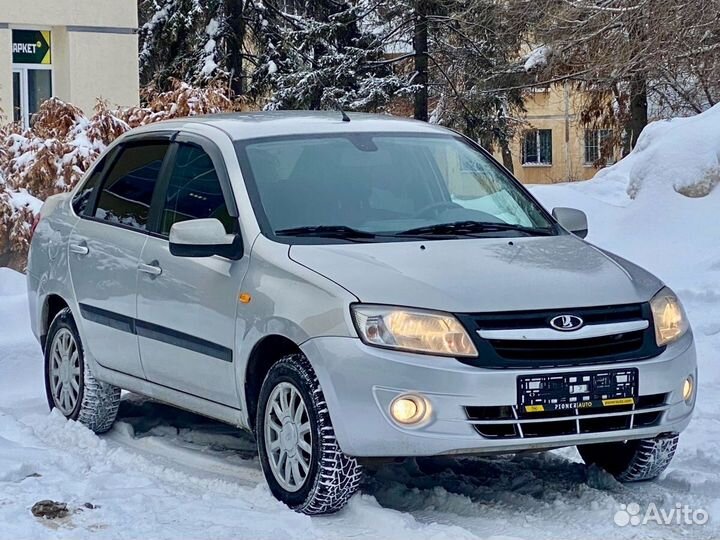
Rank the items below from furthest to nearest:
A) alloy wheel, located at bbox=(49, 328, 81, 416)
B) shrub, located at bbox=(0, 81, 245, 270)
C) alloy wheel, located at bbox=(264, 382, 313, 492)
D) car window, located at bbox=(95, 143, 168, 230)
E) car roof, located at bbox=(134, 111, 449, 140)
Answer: shrub, located at bbox=(0, 81, 245, 270), alloy wheel, located at bbox=(49, 328, 81, 416), car window, located at bbox=(95, 143, 168, 230), car roof, located at bbox=(134, 111, 449, 140), alloy wheel, located at bbox=(264, 382, 313, 492)

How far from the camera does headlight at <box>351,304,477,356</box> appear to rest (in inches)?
199

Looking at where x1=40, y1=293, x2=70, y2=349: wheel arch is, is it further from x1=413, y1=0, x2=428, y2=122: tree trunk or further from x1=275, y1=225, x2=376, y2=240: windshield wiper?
x1=413, y1=0, x2=428, y2=122: tree trunk

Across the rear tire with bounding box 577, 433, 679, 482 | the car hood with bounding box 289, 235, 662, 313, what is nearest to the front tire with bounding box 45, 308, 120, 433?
the car hood with bounding box 289, 235, 662, 313

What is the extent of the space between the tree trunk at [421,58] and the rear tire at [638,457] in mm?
25849

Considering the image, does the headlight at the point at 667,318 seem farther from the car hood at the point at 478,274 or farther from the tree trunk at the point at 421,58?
the tree trunk at the point at 421,58

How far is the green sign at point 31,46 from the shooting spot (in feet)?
77.3

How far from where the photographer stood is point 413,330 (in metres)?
5.08

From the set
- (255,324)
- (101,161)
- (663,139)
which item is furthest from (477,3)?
A: (255,324)

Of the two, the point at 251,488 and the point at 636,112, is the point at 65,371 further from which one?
the point at 636,112

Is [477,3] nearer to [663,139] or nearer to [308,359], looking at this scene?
[663,139]

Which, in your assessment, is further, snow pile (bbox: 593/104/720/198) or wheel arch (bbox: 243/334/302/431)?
snow pile (bbox: 593/104/720/198)

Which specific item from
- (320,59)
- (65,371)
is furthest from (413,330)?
(320,59)

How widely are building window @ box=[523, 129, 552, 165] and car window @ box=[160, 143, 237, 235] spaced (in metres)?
45.9

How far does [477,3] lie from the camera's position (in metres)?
26.6
